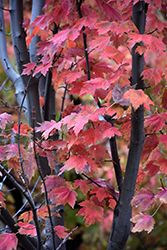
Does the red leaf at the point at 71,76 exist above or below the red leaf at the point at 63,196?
above

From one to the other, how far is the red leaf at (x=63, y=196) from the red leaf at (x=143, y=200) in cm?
37

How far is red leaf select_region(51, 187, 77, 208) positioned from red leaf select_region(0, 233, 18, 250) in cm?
31

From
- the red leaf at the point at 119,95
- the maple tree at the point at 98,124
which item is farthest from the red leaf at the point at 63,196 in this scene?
the red leaf at the point at 119,95

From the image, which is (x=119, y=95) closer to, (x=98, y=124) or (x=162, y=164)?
(x=98, y=124)

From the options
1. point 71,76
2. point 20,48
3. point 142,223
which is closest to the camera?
point 142,223

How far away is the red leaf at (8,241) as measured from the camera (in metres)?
1.32

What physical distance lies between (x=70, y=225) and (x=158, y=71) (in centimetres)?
304

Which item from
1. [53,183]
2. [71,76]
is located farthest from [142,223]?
[71,76]

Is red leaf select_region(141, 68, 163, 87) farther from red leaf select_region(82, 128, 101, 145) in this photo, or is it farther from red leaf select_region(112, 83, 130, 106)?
red leaf select_region(82, 128, 101, 145)

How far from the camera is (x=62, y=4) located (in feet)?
4.71

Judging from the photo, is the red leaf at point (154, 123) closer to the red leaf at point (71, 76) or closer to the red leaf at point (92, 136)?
the red leaf at point (92, 136)

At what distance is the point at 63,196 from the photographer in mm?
1474

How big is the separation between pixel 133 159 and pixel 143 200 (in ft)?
0.79

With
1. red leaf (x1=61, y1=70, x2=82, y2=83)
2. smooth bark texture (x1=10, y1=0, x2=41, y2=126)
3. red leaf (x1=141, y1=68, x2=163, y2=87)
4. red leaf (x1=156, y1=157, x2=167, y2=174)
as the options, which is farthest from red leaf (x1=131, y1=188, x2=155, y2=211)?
smooth bark texture (x1=10, y1=0, x2=41, y2=126)
